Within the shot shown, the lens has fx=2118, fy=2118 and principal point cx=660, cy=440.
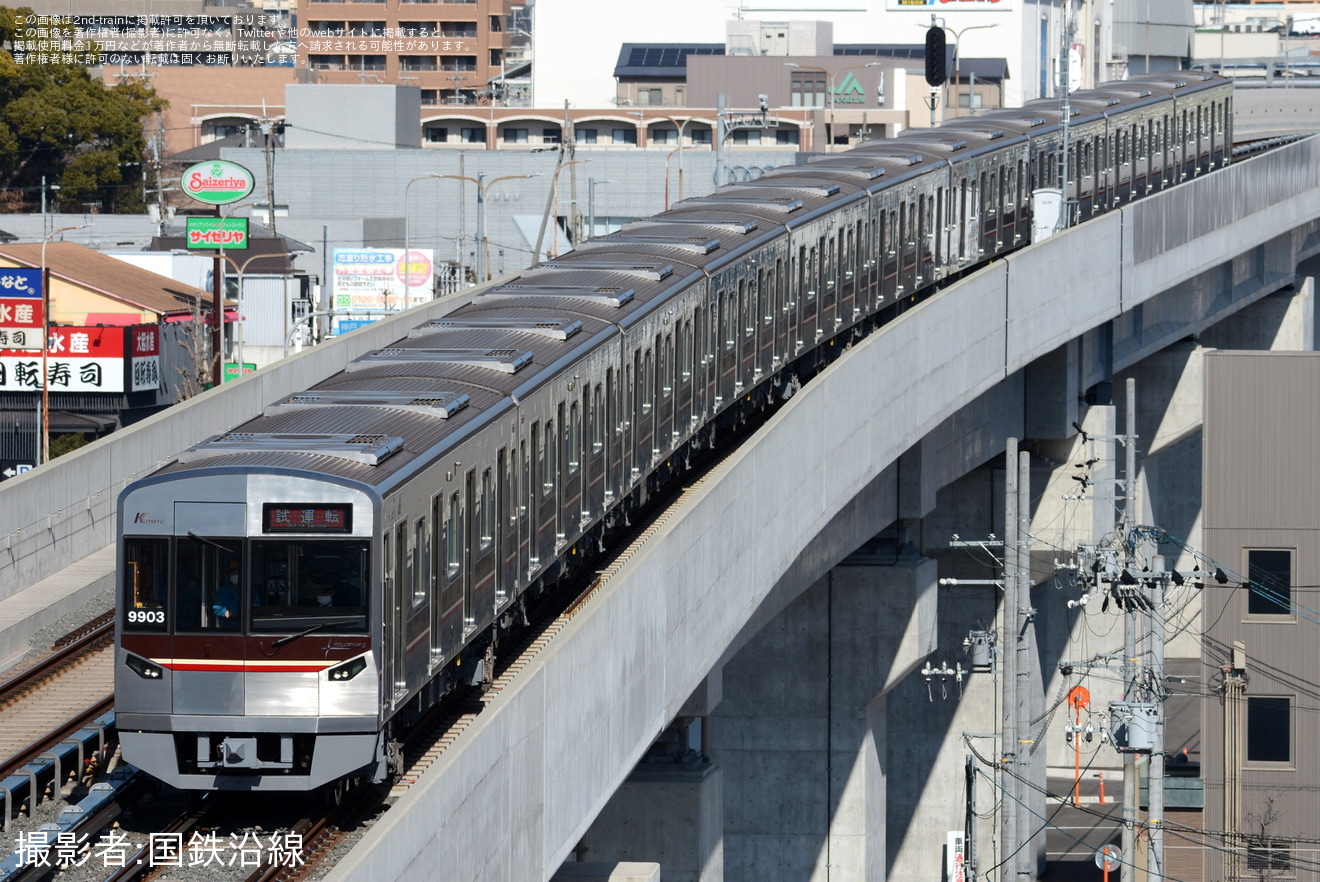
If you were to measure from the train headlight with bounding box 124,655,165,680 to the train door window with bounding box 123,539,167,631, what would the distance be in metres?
0.22

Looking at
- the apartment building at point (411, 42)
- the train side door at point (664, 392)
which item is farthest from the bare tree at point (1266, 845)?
the apartment building at point (411, 42)

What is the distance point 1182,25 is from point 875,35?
2143 centimetres

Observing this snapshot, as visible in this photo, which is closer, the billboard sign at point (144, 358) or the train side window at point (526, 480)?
the train side window at point (526, 480)

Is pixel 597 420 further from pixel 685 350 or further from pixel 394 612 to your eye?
pixel 394 612

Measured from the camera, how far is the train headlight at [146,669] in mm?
14297

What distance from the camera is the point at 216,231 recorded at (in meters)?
40.2

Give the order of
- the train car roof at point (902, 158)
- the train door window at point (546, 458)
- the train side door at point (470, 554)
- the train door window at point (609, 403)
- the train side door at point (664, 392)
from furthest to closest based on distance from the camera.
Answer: the train car roof at point (902, 158)
the train side door at point (664, 392)
the train door window at point (609, 403)
the train door window at point (546, 458)
the train side door at point (470, 554)

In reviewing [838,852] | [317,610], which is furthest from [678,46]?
[317,610]

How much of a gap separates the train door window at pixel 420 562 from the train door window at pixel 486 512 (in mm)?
1158

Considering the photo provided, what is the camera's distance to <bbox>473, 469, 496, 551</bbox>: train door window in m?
16.4

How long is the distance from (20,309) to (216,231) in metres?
8.85

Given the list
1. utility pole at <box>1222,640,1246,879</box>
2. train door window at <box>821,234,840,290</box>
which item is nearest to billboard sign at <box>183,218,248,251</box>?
train door window at <box>821,234,840,290</box>

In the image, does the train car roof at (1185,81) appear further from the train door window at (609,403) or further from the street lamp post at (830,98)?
the street lamp post at (830,98)

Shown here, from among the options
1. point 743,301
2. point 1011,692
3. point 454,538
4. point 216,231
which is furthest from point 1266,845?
point 454,538
